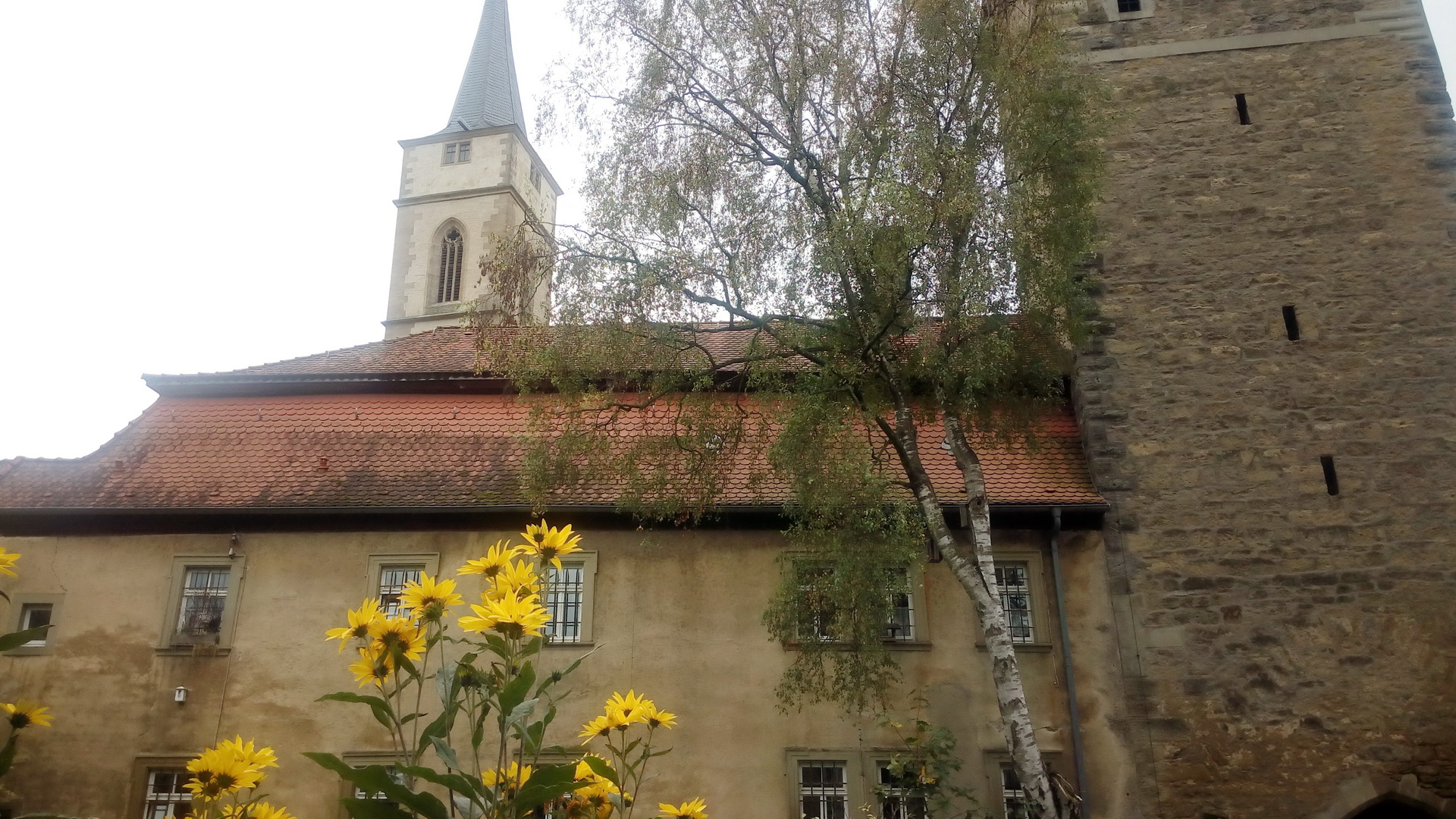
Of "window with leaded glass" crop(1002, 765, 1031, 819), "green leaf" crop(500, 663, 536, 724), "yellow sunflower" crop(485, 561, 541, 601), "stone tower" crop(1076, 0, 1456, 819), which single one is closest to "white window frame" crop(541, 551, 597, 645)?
"window with leaded glass" crop(1002, 765, 1031, 819)

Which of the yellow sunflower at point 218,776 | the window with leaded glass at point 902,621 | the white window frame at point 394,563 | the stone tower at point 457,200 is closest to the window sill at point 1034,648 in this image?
the window with leaded glass at point 902,621

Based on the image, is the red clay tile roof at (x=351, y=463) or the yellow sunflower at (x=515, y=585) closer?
the yellow sunflower at (x=515, y=585)

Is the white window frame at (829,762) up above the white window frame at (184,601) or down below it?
below

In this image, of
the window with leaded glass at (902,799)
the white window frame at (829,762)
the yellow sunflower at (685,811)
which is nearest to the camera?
the yellow sunflower at (685,811)

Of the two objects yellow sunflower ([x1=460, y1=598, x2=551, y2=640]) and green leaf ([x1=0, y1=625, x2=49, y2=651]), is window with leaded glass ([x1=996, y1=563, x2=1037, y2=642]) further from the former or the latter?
green leaf ([x1=0, y1=625, x2=49, y2=651])

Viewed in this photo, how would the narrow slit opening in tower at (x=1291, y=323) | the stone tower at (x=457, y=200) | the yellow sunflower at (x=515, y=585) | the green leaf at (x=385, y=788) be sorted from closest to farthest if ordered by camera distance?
the green leaf at (x=385, y=788) < the yellow sunflower at (x=515, y=585) < the narrow slit opening in tower at (x=1291, y=323) < the stone tower at (x=457, y=200)

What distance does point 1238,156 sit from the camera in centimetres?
1262

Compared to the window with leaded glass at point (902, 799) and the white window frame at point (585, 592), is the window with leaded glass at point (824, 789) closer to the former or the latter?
the window with leaded glass at point (902, 799)

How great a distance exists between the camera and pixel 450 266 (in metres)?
34.3

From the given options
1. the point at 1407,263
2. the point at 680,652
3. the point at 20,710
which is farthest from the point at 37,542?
the point at 1407,263

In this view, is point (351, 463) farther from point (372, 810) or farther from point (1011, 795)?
point (372, 810)

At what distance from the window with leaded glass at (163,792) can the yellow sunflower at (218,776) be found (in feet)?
30.4

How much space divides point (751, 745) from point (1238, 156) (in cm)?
870

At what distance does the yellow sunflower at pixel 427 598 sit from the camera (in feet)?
8.59
